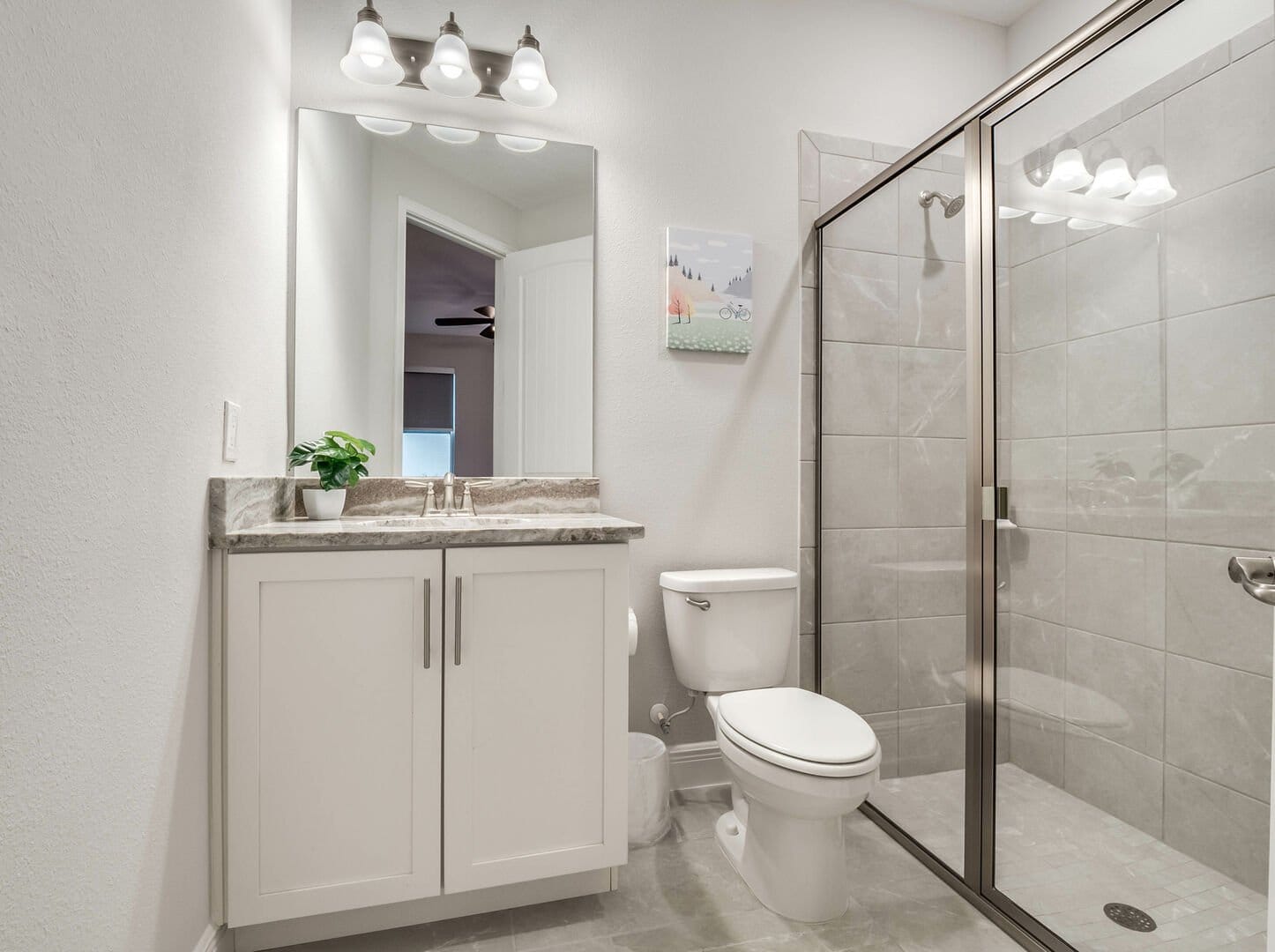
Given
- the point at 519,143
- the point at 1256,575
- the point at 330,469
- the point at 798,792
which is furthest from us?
the point at 519,143

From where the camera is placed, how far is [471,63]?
6.44ft

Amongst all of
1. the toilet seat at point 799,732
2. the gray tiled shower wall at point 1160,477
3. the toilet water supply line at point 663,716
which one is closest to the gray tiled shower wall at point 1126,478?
the gray tiled shower wall at point 1160,477

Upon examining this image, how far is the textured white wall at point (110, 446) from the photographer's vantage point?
0.71 m

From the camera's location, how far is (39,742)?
75cm

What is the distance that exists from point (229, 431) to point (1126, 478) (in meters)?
1.81

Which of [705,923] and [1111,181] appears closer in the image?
[1111,181]

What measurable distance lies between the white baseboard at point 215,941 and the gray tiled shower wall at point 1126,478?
168 centimetres

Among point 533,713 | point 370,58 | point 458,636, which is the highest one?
point 370,58

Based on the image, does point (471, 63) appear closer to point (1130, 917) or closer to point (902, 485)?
point (902, 485)

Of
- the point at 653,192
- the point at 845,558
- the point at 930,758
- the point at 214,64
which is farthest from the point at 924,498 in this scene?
the point at 214,64

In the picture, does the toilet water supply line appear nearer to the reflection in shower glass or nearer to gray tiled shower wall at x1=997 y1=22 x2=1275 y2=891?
the reflection in shower glass

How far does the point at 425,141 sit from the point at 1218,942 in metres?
2.59

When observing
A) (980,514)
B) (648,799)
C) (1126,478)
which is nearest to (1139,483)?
(1126,478)

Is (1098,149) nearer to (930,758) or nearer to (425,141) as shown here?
(930,758)
